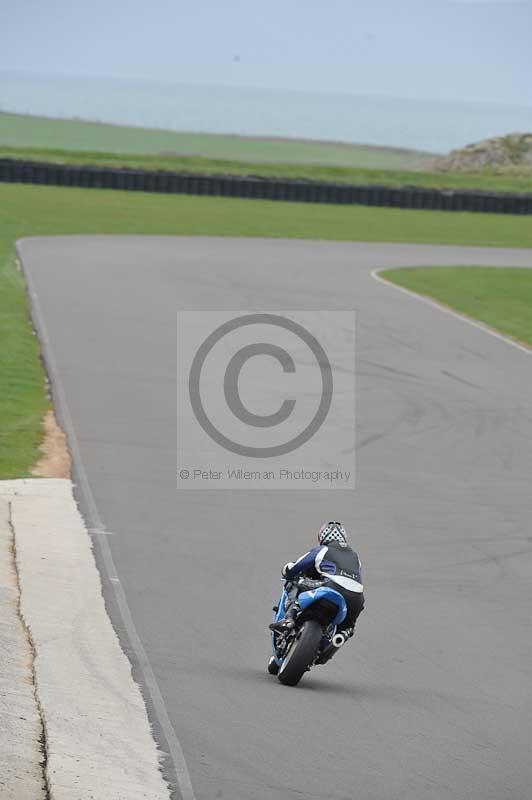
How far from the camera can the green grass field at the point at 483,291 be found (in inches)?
1180

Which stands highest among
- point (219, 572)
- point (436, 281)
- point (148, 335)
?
point (219, 572)

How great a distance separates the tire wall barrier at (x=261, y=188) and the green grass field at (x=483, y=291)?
1948cm

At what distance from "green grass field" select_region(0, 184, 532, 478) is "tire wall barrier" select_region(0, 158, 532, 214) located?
2.20ft

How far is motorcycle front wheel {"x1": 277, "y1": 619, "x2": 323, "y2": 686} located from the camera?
29.8 ft

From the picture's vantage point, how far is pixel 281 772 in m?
7.84

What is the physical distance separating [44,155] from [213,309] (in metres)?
37.4

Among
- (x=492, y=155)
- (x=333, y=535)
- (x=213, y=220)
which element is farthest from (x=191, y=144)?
(x=333, y=535)

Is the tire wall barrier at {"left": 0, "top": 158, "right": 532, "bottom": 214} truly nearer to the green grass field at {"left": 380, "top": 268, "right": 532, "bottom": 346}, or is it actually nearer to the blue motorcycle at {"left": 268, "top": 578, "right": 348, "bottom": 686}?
the green grass field at {"left": 380, "top": 268, "right": 532, "bottom": 346}

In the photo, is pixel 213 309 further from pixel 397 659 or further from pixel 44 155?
pixel 44 155

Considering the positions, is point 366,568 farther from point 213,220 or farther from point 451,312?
point 213,220

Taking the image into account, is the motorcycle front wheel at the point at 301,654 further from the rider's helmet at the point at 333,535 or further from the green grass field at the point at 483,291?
the green grass field at the point at 483,291

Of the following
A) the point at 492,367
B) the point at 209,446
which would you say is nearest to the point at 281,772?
the point at 209,446

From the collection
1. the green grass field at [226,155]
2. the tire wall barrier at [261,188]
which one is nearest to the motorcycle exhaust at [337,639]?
the tire wall barrier at [261,188]

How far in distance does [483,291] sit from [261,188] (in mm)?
24690
